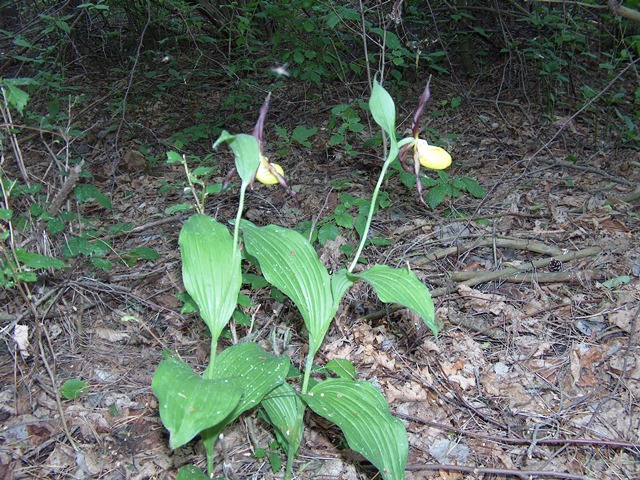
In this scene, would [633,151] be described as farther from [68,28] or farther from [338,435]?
[68,28]

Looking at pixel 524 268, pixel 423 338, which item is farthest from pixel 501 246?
pixel 423 338

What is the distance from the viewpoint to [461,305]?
229cm

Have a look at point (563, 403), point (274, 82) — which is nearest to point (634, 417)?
point (563, 403)

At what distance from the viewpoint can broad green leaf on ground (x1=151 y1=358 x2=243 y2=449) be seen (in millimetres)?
1123

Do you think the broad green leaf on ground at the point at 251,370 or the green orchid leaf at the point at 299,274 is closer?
the broad green leaf on ground at the point at 251,370

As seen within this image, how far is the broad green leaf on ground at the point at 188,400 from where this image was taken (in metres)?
1.12

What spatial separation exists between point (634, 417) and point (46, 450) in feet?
6.74

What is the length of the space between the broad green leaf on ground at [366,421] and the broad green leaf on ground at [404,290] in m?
0.30

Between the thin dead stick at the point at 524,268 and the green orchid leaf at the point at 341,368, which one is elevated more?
the green orchid leaf at the point at 341,368

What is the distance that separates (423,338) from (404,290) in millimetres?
797

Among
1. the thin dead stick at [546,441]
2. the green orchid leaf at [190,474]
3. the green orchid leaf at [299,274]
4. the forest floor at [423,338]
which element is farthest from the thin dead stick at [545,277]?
the green orchid leaf at [190,474]

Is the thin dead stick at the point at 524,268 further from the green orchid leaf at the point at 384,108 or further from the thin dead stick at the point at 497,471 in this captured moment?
the green orchid leaf at the point at 384,108

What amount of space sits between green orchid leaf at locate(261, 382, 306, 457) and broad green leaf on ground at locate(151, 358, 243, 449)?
1.10 feet

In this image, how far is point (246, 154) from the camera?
130 centimetres
